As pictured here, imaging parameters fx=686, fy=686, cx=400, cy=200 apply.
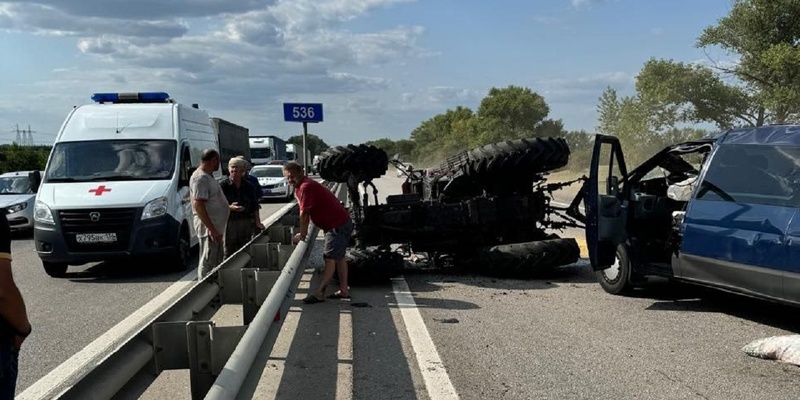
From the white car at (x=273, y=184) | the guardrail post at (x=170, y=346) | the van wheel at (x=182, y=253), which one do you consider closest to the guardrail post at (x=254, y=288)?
the guardrail post at (x=170, y=346)

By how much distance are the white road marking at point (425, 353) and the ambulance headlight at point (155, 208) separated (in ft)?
12.5

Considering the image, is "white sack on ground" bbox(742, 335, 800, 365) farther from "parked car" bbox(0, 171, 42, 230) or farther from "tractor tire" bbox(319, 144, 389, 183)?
"parked car" bbox(0, 171, 42, 230)

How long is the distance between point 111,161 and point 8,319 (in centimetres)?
833

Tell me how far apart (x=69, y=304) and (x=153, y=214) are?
1948mm

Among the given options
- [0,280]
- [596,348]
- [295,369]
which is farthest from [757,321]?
[0,280]

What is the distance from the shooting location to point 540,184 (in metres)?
9.58

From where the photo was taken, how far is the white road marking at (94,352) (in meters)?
4.99

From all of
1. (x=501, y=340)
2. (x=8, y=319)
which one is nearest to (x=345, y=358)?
(x=501, y=340)

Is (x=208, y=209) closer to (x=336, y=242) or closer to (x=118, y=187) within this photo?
(x=336, y=242)

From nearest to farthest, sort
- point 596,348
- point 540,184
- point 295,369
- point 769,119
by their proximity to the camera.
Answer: point 295,369 < point 596,348 < point 540,184 < point 769,119

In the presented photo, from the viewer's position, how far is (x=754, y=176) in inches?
247

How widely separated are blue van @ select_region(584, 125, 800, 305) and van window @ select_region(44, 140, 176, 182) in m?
6.36

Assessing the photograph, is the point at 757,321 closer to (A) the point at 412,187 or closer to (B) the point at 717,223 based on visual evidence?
(B) the point at 717,223

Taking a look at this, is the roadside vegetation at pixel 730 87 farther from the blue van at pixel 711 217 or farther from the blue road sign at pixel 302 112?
the blue van at pixel 711 217
